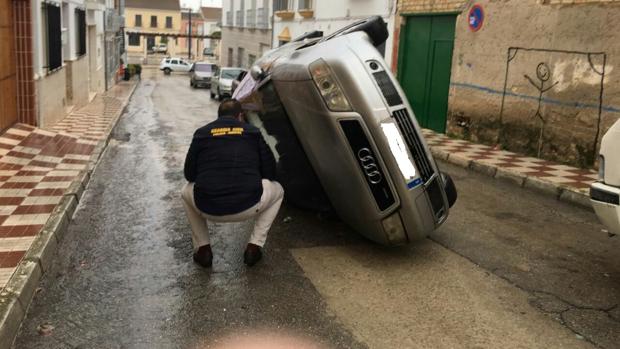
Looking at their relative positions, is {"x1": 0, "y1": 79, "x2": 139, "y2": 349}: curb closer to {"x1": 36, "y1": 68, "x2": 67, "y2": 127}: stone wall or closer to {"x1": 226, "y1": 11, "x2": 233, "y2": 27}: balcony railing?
{"x1": 36, "y1": 68, "x2": 67, "y2": 127}: stone wall

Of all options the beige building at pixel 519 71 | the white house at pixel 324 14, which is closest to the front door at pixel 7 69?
the beige building at pixel 519 71

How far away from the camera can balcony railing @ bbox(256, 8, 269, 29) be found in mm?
31750

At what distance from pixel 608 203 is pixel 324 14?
18.5 m

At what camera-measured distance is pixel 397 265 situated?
5.21m

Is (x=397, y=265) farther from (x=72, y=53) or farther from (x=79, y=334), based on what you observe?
(x=72, y=53)

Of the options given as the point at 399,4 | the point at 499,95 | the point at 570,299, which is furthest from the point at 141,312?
the point at 399,4

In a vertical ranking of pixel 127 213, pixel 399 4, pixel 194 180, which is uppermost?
pixel 399 4

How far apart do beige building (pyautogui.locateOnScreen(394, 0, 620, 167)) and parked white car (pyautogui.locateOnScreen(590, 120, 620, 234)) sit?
18.9 ft

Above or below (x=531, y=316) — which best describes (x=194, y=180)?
above

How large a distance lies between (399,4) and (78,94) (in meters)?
10.0

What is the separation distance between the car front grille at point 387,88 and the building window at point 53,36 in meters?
10.2

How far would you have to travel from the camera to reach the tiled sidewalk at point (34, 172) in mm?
5430

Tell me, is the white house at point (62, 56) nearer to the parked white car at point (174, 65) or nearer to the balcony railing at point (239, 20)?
the balcony railing at point (239, 20)

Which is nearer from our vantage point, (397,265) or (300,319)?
(300,319)
